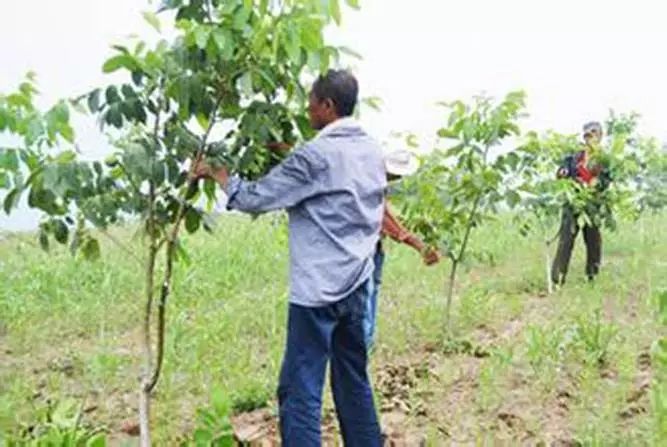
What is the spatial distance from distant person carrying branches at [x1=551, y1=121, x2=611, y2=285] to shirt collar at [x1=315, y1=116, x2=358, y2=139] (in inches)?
Answer: 179

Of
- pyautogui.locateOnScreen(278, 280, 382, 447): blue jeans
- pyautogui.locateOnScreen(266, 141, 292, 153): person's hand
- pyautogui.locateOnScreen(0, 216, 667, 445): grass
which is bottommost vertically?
pyautogui.locateOnScreen(0, 216, 667, 445): grass

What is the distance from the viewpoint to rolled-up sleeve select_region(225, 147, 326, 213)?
3.21m

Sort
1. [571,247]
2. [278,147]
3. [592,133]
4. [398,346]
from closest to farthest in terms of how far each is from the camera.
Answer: [278,147]
[398,346]
[592,133]
[571,247]

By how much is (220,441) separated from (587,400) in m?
2.01

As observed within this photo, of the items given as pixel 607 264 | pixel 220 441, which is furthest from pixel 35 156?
pixel 607 264

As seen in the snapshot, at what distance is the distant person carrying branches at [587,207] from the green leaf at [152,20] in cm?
501

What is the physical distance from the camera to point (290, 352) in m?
3.35

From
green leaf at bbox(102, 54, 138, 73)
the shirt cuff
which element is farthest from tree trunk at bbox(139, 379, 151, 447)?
green leaf at bbox(102, 54, 138, 73)

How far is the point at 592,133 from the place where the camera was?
7.61 m

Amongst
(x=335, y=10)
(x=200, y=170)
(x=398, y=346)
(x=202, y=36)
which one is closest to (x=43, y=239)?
(x=200, y=170)

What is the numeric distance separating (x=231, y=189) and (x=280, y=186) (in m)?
0.17

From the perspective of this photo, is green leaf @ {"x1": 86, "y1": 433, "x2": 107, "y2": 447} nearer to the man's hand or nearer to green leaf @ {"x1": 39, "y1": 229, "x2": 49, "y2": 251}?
green leaf @ {"x1": 39, "y1": 229, "x2": 49, "y2": 251}

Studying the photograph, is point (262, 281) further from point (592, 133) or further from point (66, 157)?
point (66, 157)

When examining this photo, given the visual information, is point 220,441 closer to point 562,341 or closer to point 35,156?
point 35,156
